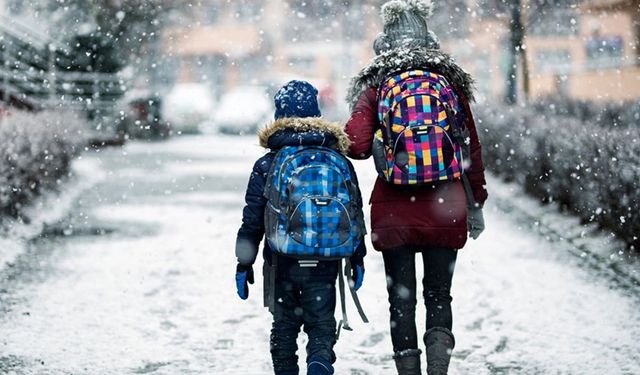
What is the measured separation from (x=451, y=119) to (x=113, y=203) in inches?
370

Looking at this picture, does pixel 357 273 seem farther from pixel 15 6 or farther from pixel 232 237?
pixel 15 6

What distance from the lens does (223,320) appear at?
21.1ft

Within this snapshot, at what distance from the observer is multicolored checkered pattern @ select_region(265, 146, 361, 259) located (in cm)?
407

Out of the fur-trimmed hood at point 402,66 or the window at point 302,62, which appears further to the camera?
the window at point 302,62

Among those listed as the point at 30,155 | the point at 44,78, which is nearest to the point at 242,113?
the point at 44,78

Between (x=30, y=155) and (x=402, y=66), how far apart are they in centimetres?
766

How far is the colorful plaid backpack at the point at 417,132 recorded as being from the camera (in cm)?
408

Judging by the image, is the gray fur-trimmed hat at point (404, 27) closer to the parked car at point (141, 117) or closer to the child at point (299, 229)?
the child at point (299, 229)

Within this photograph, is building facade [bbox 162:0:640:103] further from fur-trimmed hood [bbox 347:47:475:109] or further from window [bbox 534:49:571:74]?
fur-trimmed hood [bbox 347:47:475:109]

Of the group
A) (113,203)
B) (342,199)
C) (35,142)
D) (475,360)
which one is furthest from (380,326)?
(113,203)

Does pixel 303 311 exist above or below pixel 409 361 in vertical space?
above

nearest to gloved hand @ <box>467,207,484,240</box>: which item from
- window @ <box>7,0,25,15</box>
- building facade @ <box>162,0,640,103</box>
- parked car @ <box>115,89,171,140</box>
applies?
building facade @ <box>162,0,640,103</box>

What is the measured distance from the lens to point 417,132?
13.4 ft

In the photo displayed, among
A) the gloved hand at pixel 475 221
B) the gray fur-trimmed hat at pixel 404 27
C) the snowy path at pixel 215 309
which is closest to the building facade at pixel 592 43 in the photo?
the snowy path at pixel 215 309
